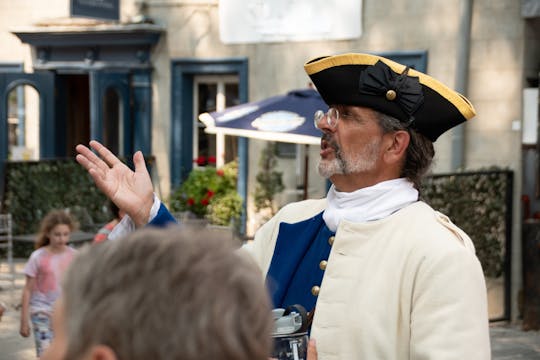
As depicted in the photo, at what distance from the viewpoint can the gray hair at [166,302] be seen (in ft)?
4.03

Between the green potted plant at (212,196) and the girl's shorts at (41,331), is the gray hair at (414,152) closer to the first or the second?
the girl's shorts at (41,331)

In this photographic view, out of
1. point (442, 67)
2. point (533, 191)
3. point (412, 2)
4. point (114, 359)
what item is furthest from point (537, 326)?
point (114, 359)

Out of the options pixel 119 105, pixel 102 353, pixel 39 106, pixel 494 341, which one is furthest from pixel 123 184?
pixel 39 106

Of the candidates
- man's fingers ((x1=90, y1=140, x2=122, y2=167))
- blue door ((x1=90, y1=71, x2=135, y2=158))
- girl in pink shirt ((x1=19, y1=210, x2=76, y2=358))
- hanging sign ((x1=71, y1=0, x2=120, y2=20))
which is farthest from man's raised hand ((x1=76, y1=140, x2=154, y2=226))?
blue door ((x1=90, y1=71, x2=135, y2=158))

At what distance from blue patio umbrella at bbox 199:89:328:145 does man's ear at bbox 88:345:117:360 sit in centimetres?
662

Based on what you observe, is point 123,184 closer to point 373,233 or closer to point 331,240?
point 331,240

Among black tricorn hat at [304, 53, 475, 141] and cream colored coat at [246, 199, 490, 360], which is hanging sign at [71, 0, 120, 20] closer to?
black tricorn hat at [304, 53, 475, 141]

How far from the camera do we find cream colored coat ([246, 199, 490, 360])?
2363 millimetres

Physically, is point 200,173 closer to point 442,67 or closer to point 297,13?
point 297,13

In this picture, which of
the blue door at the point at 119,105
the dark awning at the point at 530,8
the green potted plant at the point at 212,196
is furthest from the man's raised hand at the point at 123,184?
the blue door at the point at 119,105

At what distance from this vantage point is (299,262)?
277 cm

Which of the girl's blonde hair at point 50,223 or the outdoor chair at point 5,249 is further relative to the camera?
the outdoor chair at point 5,249

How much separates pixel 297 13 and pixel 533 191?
11.5 feet

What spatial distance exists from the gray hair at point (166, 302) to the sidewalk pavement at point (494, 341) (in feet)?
20.9
